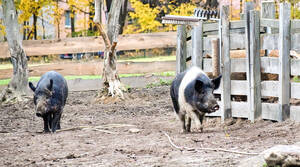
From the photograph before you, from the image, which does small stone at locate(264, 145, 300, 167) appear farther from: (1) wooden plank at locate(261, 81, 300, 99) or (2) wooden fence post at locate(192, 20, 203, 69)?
(2) wooden fence post at locate(192, 20, 203, 69)

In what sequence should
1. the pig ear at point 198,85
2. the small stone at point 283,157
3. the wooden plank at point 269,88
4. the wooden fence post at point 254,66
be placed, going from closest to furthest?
the small stone at point 283,157 → the pig ear at point 198,85 → the wooden plank at point 269,88 → the wooden fence post at point 254,66

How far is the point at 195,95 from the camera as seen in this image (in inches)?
332

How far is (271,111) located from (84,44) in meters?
10.4

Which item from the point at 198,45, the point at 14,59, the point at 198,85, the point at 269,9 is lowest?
the point at 198,85

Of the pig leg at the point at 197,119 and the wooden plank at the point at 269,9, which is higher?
the wooden plank at the point at 269,9

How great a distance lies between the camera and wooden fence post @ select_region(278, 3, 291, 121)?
844 cm

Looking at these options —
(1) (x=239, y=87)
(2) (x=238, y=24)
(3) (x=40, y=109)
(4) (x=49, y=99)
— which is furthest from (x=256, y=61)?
(3) (x=40, y=109)

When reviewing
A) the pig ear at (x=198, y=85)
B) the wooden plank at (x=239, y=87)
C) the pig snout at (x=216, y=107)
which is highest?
the pig ear at (x=198, y=85)

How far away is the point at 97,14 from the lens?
14086 mm

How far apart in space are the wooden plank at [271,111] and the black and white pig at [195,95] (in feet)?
3.20

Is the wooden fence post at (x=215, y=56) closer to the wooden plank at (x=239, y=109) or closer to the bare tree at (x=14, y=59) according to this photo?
the wooden plank at (x=239, y=109)

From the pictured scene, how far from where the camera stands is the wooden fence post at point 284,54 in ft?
27.7

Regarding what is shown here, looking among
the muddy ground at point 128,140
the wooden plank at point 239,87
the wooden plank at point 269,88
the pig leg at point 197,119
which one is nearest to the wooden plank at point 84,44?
the muddy ground at point 128,140

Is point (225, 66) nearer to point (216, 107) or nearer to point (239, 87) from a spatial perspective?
point (239, 87)
